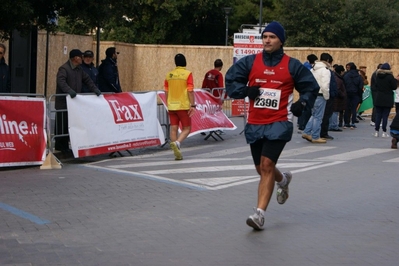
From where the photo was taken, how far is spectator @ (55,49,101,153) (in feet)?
43.5

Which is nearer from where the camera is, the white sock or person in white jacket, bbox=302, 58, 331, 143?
the white sock

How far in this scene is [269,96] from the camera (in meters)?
7.89

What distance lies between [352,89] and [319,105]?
481 cm

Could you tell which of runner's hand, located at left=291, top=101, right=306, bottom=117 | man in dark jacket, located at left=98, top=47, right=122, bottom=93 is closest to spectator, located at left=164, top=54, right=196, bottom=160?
man in dark jacket, located at left=98, top=47, right=122, bottom=93

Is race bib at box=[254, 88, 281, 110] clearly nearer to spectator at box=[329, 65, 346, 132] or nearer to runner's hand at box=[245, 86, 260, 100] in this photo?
runner's hand at box=[245, 86, 260, 100]

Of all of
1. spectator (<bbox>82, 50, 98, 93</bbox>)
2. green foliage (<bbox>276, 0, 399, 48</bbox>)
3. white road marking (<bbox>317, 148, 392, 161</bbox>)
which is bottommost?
white road marking (<bbox>317, 148, 392, 161</bbox>)

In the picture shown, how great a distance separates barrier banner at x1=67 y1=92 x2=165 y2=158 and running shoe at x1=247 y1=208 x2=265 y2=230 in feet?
18.7

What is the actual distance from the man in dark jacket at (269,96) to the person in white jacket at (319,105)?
9172 millimetres

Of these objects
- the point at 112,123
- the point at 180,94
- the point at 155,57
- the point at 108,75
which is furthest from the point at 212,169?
the point at 155,57

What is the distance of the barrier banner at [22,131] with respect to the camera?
11875 millimetres

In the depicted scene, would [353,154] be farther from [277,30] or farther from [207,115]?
[277,30]

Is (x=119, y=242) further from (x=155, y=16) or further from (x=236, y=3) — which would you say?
(x=236, y=3)

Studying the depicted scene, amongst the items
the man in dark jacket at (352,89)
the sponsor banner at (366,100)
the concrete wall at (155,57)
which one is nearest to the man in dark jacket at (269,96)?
the man in dark jacket at (352,89)

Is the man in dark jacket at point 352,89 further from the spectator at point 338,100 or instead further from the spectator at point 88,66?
the spectator at point 88,66
